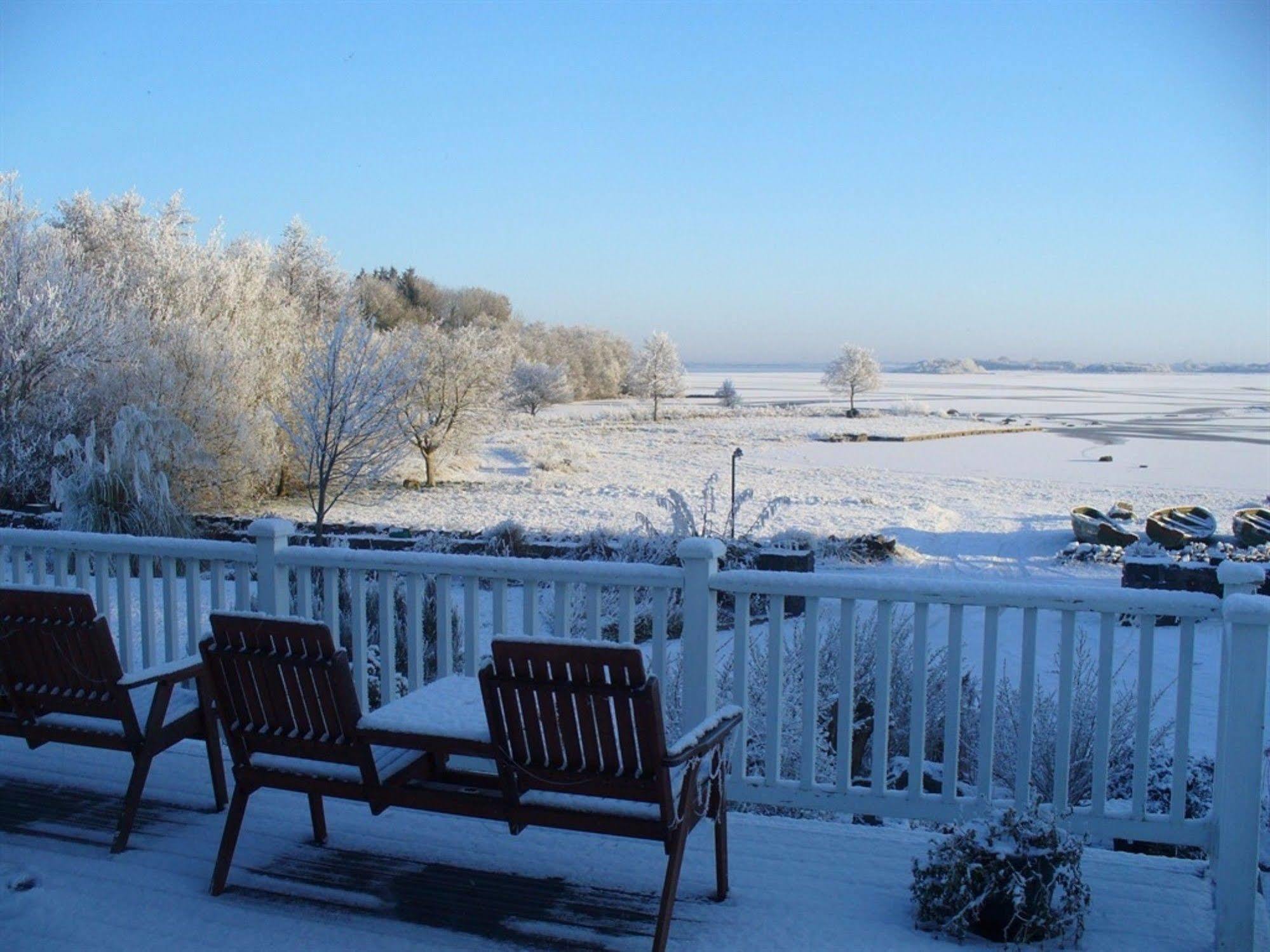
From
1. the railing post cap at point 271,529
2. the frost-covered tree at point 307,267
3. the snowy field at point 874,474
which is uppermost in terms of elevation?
the frost-covered tree at point 307,267

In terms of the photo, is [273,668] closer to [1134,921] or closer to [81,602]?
[81,602]

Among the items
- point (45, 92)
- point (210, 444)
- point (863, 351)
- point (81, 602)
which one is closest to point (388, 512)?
point (210, 444)

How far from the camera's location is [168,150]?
64.2ft

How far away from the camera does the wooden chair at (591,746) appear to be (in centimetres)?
269

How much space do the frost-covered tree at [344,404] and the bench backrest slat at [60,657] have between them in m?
14.9

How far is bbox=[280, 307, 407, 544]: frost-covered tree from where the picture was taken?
19234 millimetres

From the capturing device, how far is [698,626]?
3.80m

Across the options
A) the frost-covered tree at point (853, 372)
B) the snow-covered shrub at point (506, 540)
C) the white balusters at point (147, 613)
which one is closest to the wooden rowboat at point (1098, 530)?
the snow-covered shrub at point (506, 540)

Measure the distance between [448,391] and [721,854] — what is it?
88.9 feet

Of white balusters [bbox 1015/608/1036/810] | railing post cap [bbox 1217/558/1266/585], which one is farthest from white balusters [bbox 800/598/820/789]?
railing post cap [bbox 1217/558/1266/585]

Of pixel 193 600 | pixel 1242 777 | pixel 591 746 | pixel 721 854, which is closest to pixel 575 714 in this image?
pixel 591 746

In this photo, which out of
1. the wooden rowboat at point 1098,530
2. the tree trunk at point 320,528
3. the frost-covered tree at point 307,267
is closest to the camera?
the tree trunk at point 320,528

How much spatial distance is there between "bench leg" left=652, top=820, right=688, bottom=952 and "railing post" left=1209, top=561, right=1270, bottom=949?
1497 mm

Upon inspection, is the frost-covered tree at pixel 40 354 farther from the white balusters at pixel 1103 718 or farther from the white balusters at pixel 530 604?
the white balusters at pixel 1103 718
